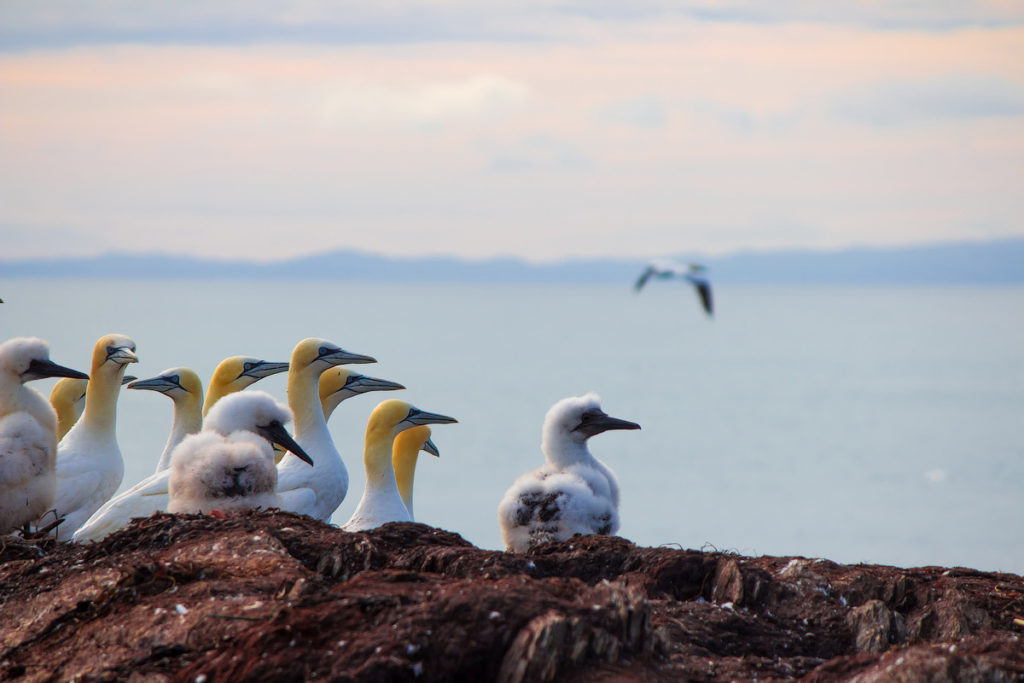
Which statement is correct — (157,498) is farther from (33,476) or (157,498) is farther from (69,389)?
(69,389)

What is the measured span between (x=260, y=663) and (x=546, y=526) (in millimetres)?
3992

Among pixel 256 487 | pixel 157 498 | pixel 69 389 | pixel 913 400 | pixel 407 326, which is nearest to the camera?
pixel 256 487

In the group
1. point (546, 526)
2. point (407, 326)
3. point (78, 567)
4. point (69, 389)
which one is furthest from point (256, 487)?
point (407, 326)

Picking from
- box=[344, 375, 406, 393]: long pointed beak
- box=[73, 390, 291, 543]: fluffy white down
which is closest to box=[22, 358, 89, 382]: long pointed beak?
box=[73, 390, 291, 543]: fluffy white down

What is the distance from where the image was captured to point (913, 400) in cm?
6412

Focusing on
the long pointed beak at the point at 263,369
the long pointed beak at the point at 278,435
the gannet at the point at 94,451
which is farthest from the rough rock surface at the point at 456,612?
the long pointed beak at the point at 263,369

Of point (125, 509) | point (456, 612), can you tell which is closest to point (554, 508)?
point (125, 509)

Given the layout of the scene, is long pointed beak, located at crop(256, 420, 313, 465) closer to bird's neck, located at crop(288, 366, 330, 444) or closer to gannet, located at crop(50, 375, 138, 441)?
bird's neck, located at crop(288, 366, 330, 444)

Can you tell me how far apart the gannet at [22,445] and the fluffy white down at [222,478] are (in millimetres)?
1148

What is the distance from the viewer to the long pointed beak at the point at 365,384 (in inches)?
435

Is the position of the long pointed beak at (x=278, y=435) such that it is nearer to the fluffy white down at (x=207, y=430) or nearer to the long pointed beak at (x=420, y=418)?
the fluffy white down at (x=207, y=430)

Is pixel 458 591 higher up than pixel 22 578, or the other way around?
pixel 458 591

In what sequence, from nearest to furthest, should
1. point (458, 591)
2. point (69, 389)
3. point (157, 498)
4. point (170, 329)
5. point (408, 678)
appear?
point (408, 678) < point (458, 591) < point (157, 498) < point (69, 389) < point (170, 329)

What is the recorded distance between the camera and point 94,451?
975cm
